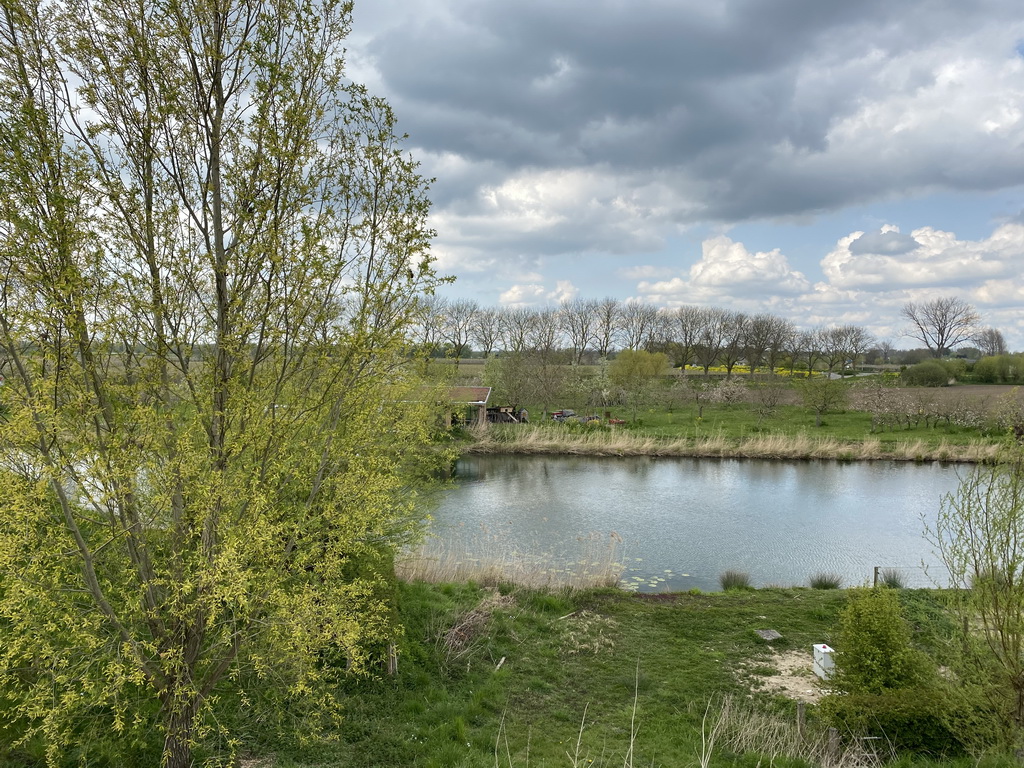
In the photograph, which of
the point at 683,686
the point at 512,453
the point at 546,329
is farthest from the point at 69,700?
the point at 546,329

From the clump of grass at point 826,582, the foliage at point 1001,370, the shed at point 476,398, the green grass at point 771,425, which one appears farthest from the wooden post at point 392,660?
the foliage at point 1001,370

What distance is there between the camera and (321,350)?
441 cm

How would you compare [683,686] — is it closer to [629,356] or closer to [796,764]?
[796,764]

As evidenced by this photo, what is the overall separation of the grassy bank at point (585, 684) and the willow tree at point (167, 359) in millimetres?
2050

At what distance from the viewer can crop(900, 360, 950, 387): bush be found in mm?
42281

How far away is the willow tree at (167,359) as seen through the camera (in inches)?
134

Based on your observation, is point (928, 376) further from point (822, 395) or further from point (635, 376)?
point (635, 376)

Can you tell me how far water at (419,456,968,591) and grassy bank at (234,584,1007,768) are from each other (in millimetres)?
2422

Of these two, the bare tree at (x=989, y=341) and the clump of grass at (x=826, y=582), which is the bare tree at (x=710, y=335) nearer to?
the bare tree at (x=989, y=341)

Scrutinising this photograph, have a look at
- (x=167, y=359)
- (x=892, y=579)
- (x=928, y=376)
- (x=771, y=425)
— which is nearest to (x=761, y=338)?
(x=928, y=376)

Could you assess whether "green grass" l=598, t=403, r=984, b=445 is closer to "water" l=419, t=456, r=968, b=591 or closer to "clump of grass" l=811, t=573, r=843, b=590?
"water" l=419, t=456, r=968, b=591

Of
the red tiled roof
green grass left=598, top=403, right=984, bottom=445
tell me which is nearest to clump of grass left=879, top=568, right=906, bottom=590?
green grass left=598, top=403, right=984, bottom=445

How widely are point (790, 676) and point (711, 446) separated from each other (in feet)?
74.3

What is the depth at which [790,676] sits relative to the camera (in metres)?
8.06
